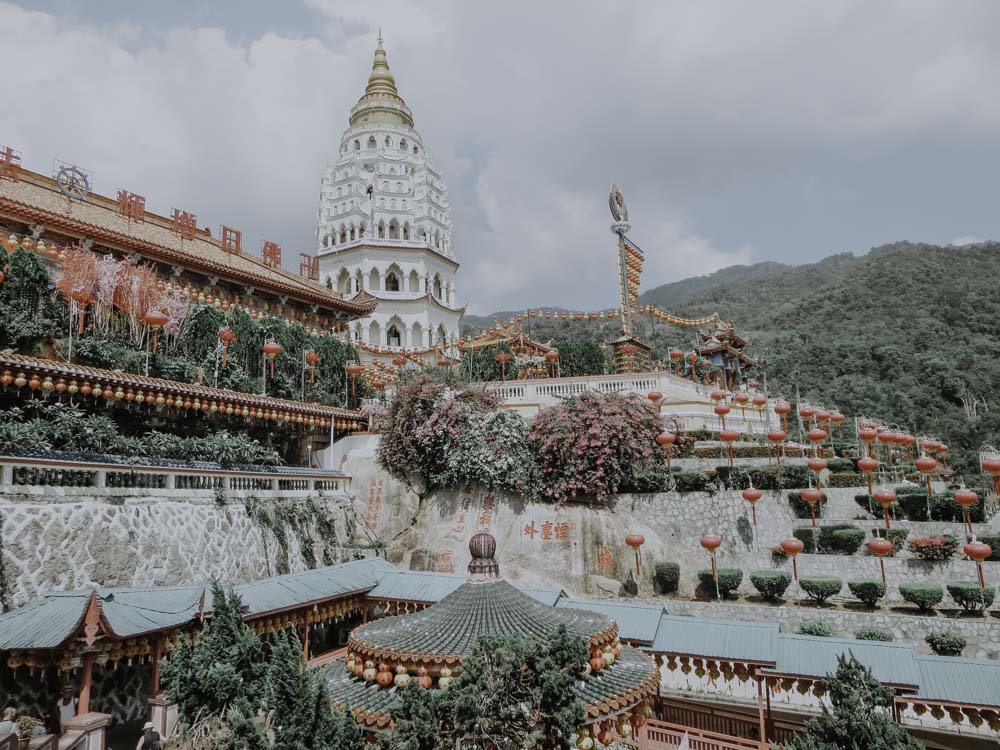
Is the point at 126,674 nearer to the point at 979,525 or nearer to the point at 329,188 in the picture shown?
the point at 979,525

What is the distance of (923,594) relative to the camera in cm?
1562

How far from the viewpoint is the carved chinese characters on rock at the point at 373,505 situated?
21.7 m

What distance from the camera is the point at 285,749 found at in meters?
5.80

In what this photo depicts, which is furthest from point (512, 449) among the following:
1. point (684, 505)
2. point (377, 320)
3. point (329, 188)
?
point (329, 188)

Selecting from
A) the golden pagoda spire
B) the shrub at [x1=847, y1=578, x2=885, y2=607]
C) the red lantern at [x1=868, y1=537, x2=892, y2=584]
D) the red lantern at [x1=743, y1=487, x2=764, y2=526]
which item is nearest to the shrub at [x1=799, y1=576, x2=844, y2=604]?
the shrub at [x1=847, y1=578, x2=885, y2=607]

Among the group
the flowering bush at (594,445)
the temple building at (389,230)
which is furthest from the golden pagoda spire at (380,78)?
the flowering bush at (594,445)

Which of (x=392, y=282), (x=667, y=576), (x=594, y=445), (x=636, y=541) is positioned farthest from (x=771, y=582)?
(x=392, y=282)

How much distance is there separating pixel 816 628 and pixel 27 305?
71.3 feet

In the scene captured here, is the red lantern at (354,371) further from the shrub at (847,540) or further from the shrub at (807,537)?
the shrub at (847,540)

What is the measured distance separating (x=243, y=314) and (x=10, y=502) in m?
13.1

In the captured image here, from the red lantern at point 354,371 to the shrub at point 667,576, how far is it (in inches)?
537

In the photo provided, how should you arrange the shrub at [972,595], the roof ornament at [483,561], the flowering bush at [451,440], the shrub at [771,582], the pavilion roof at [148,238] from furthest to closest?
the flowering bush at [451,440], the pavilion roof at [148,238], the shrub at [771,582], the shrub at [972,595], the roof ornament at [483,561]

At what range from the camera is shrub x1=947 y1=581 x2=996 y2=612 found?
15.4m

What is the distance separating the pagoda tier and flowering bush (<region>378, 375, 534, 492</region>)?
39.4 ft
